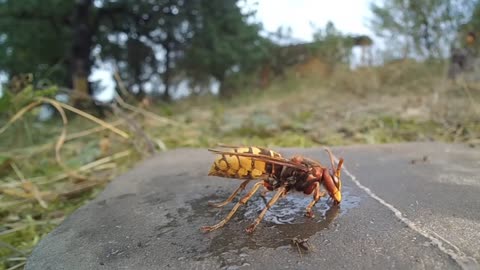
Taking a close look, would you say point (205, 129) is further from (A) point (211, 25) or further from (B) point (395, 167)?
(A) point (211, 25)

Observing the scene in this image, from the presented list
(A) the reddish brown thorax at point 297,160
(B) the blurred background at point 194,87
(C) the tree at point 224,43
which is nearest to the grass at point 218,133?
(B) the blurred background at point 194,87

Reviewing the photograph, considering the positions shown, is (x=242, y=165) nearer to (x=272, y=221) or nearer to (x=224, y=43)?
(x=272, y=221)

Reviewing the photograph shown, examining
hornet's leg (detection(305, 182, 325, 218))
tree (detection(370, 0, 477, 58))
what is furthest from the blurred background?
hornet's leg (detection(305, 182, 325, 218))

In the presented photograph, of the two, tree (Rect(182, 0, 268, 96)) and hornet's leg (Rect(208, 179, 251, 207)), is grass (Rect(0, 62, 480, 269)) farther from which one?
tree (Rect(182, 0, 268, 96))

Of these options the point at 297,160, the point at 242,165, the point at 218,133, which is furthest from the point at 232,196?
the point at 218,133

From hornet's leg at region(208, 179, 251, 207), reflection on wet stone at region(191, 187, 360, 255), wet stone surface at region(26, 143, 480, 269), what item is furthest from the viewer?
hornet's leg at region(208, 179, 251, 207)

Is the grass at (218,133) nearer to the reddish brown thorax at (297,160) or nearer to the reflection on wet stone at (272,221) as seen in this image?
the reflection on wet stone at (272,221)

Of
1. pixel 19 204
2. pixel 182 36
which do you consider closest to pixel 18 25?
pixel 182 36
